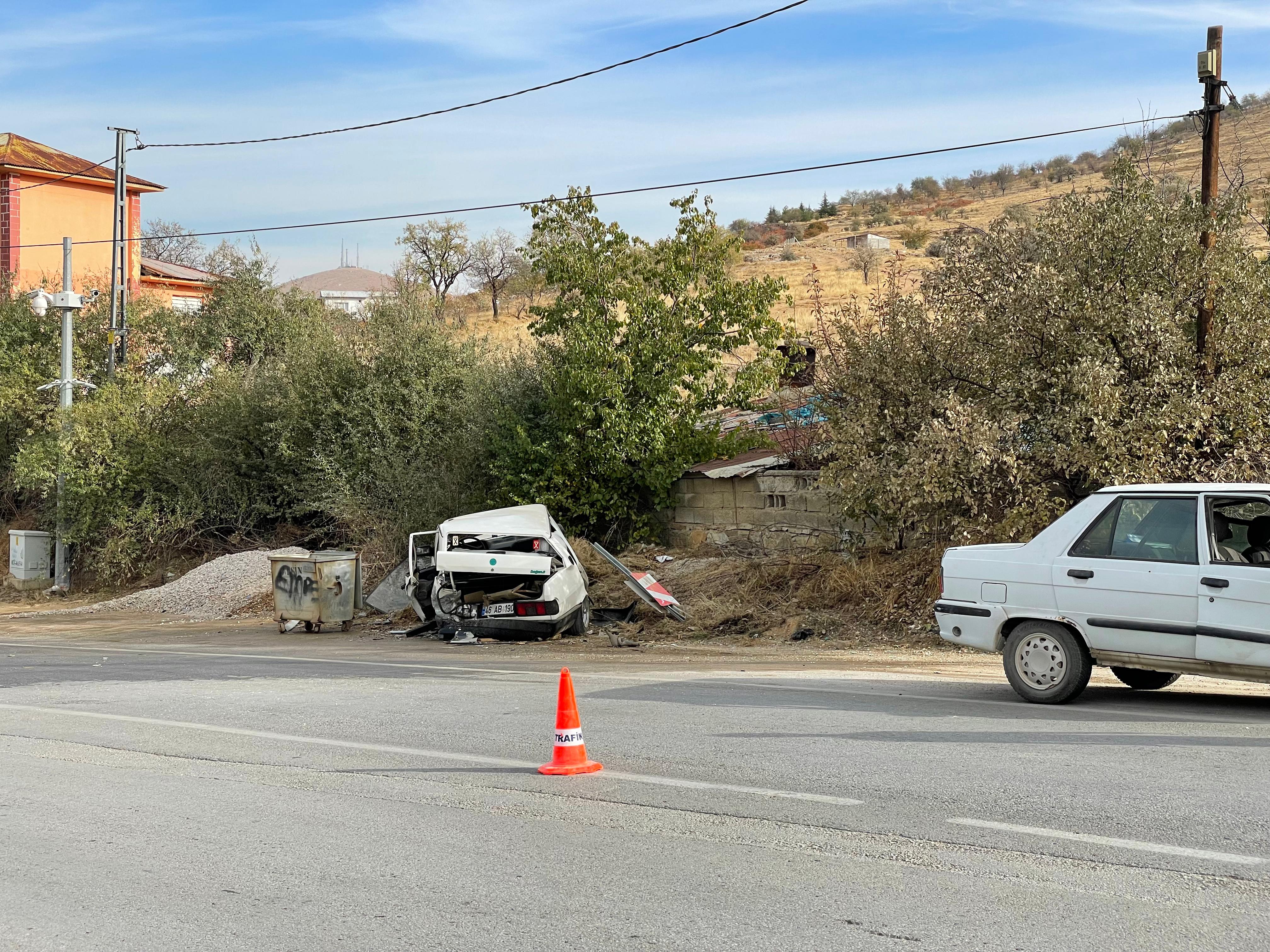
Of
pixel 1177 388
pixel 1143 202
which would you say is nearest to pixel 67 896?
pixel 1177 388

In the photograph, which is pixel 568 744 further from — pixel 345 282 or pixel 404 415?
pixel 345 282

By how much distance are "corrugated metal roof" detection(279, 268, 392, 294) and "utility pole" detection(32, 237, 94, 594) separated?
69435 millimetres

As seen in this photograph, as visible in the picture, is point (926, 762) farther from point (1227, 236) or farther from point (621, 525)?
point (621, 525)

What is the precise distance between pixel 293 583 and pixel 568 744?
12.4 meters

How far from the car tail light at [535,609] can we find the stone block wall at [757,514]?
509cm

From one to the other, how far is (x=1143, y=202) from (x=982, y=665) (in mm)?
6628

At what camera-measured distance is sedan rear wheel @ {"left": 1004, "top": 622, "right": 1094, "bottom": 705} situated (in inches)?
354

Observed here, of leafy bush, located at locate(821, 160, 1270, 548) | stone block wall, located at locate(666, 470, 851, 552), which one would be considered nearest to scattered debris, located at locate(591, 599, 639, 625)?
stone block wall, located at locate(666, 470, 851, 552)

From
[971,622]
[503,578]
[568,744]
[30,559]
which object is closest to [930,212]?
[30,559]

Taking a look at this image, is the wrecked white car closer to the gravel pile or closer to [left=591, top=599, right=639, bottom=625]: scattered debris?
[left=591, top=599, right=639, bottom=625]: scattered debris

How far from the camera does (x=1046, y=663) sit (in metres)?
9.17

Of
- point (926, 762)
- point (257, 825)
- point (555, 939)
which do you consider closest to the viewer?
point (555, 939)

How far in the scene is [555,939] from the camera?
14.6 feet

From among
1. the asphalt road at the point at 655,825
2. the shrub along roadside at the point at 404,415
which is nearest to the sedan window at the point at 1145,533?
the asphalt road at the point at 655,825
